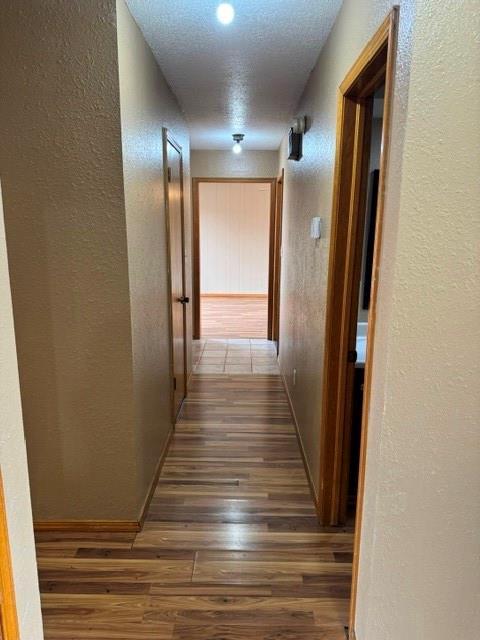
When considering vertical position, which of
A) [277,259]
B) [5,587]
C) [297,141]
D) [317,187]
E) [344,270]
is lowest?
[5,587]

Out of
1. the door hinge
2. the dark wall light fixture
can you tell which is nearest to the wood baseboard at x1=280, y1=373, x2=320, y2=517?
the door hinge

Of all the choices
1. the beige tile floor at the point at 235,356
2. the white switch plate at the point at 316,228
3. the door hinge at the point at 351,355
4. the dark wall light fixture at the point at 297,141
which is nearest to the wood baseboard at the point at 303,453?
the beige tile floor at the point at 235,356

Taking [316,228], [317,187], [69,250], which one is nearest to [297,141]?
[317,187]

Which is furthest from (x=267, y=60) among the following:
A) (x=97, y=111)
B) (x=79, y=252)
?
(x=79, y=252)

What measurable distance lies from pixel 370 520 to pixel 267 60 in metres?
2.43

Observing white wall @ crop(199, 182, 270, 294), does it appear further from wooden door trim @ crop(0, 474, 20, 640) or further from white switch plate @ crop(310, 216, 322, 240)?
wooden door trim @ crop(0, 474, 20, 640)

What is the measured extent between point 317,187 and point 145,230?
0.98 m

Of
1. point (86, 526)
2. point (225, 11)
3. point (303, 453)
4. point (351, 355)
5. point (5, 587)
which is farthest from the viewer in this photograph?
point (303, 453)

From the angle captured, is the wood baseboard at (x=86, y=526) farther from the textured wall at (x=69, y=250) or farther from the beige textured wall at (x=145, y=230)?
the beige textured wall at (x=145, y=230)

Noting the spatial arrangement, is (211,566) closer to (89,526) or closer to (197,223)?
(89,526)

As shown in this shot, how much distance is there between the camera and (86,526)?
2.22 m

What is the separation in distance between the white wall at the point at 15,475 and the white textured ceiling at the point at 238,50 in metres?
1.72

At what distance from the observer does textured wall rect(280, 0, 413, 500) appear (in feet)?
4.41

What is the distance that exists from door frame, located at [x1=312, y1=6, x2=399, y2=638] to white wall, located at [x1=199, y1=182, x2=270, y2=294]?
7083 millimetres
